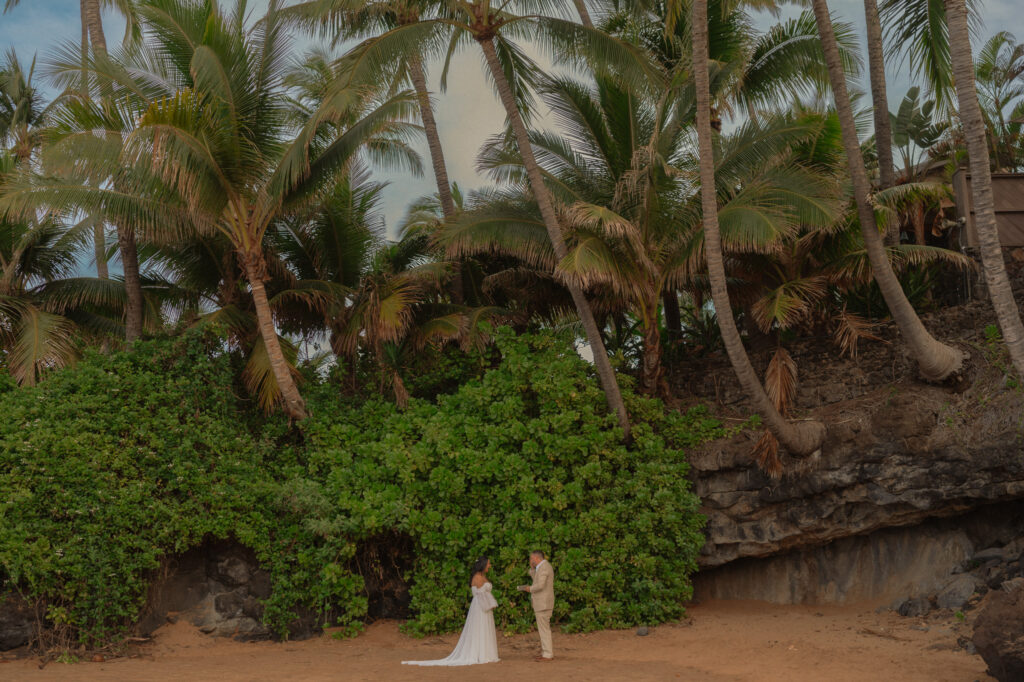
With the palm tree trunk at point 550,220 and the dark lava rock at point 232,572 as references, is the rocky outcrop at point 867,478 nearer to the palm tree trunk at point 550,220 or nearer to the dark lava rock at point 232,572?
the palm tree trunk at point 550,220

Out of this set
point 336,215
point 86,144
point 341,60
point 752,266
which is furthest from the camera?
point 336,215

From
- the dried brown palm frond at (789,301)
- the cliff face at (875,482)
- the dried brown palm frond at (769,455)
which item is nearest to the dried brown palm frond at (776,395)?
the dried brown palm frond at (769,455)

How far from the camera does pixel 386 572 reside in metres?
13.2

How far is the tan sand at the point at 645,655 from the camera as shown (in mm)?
9797

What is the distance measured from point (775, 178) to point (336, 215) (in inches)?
292

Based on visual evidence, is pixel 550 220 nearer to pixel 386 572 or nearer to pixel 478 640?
pixel 386 572

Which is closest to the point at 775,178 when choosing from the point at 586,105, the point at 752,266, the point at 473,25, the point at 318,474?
the point at 752,266

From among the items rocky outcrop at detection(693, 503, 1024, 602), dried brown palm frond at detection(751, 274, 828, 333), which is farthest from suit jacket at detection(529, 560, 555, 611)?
dried brown palm frond at detection(751, 274, 828, 333)

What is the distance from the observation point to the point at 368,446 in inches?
515

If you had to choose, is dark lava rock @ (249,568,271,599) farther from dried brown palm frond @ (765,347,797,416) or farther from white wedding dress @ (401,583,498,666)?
dried brown palm frond @ (765,347,797,416)

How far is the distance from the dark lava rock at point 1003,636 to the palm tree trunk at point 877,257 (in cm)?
467

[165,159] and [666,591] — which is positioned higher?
[165,159]

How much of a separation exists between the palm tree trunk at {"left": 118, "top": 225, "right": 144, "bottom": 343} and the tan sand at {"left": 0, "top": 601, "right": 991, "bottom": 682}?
17.3 ft

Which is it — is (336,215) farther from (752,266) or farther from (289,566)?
(752,266)
